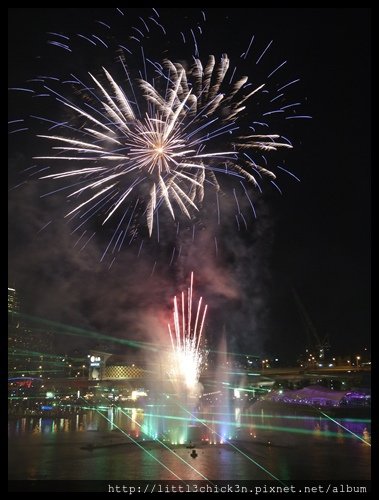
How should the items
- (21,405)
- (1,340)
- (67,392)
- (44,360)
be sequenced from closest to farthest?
(1,340)
(21,405)
(67,392)
(44,360)

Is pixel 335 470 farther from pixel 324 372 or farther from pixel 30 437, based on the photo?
pixel 324 372

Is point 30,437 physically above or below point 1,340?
below

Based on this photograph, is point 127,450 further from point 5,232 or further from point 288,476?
point 5,232

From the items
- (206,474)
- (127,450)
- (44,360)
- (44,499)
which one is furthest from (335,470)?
(44,360)

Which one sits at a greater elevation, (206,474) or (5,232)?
(5,232)

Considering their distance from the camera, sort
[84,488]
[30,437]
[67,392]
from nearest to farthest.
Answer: [84,488] → [30,437] → [67,392]

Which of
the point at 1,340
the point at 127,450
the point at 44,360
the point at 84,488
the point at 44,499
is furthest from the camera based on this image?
the point at 44,360

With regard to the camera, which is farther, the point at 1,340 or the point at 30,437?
the point at 30,437

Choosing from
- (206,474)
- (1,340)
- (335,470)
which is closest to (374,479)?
A: (335,470)

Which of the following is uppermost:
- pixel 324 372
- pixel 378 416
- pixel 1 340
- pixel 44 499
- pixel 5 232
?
pixel 5 232

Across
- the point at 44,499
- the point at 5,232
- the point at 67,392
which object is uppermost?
the point at 5,232
